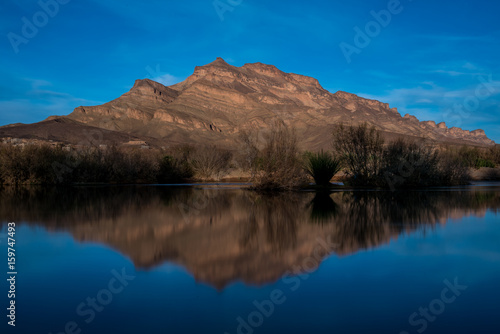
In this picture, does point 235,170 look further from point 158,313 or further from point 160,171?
point 158,313

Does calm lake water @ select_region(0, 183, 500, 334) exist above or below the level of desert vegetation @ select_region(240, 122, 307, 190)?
below

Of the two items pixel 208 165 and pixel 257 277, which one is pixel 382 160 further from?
pixel 257 277

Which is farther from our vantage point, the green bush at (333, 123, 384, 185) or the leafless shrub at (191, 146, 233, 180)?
the leafless shrub at (191, 146, 233, 180)

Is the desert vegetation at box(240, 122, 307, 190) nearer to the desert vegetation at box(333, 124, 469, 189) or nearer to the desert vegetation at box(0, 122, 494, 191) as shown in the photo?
the desert vegetation at box(0, 122, 494, 191)

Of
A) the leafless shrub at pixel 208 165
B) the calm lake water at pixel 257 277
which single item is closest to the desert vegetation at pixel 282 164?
the leafless shrub at pixel 208 165

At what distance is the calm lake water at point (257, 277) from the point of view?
458 cm

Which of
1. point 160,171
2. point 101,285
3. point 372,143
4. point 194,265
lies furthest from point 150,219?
point 160,171

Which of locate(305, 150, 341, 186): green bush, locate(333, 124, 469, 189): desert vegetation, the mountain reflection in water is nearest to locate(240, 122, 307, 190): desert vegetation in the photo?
locate(305, 150, 341, 186): green bush

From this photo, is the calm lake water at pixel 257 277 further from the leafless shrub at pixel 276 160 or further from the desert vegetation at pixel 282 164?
the desert vegetation at pixel 282 164

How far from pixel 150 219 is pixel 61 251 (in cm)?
447

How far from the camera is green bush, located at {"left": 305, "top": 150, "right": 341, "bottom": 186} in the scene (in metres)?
29.5

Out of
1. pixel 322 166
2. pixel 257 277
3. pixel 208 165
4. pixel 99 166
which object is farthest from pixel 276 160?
pixel 208 165

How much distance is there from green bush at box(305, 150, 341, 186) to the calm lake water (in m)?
17.3

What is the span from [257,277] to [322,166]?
24.2 meters
